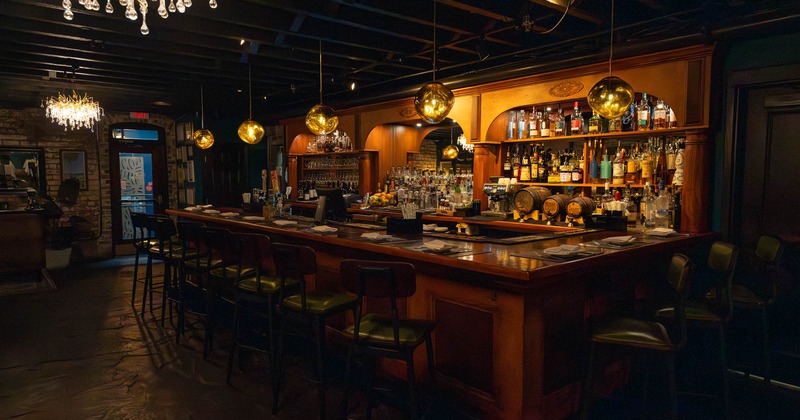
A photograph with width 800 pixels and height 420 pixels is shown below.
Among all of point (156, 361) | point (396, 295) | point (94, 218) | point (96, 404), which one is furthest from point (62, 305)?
point (396, 295)

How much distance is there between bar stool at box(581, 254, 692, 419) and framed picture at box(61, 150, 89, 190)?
9.78 meters

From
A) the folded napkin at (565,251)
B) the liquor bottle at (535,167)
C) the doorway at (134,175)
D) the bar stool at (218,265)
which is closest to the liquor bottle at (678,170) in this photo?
the liquor bottle at (535,167)

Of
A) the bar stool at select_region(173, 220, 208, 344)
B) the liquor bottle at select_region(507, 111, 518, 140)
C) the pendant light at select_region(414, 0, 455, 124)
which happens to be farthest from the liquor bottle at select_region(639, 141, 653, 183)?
the bar stool at select_region(173, 220, 208, 344)

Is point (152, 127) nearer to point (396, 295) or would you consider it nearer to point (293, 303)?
point (293, 303)

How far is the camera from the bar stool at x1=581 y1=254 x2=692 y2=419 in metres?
2.57

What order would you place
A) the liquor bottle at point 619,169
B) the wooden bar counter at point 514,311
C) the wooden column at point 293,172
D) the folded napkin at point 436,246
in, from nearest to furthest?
the wooden bar counter at point 514,311, the folded napkin at point 436,246, the liquor bottle at point 619,169, the wooden column at point 293,172

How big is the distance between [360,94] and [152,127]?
195 inches

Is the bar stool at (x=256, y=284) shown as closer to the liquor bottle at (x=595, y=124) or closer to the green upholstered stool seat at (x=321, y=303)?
the green upholstered stool seat at (x=321, y=303)

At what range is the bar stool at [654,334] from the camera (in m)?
2.57

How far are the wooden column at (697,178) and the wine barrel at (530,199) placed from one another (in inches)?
55.3

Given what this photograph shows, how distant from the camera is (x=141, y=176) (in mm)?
10289

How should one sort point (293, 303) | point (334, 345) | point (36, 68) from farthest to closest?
point (36, 68) < point (334, 345) < point (293, 303)

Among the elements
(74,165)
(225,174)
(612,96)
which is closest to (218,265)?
(612,96)

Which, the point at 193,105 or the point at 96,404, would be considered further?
the point at 193,105
